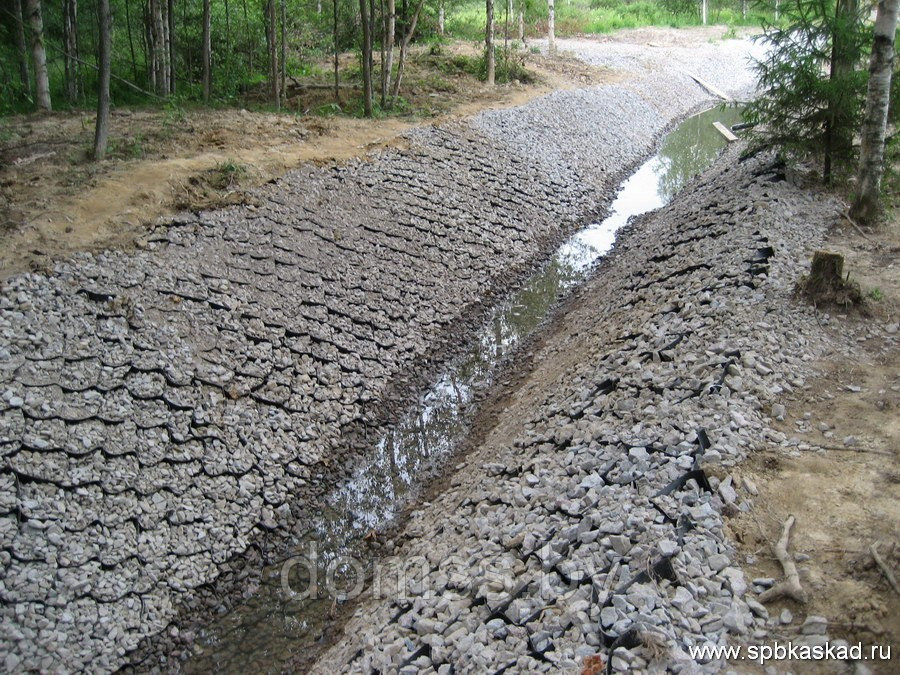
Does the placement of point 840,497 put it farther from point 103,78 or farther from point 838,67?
point 103,78

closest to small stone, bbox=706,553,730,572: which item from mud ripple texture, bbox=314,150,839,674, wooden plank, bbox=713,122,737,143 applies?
mud ripple texture, bbox=314,150,839,674

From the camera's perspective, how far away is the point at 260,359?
8.02 metres

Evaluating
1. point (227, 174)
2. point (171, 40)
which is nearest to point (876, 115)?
point (227, 174)

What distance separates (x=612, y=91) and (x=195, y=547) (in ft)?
69.5

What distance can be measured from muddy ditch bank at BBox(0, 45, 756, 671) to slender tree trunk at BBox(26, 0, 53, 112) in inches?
242

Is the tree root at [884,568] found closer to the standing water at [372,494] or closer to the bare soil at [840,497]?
the bare soil at [840,497]

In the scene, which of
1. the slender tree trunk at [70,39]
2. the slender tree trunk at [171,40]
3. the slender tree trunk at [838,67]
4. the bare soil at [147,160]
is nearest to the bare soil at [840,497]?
the slender tree trunk at [838,67]

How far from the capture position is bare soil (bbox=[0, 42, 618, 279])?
28.0ft

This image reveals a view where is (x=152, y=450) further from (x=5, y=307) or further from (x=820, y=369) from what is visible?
(x=820, y=369)

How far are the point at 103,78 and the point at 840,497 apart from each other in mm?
10464

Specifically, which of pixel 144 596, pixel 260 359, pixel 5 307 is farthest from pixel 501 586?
pixel 5 307

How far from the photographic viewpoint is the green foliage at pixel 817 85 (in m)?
10.7

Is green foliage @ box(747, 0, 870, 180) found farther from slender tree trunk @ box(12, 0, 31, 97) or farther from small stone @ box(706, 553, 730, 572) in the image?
slender tree trunk @ box(12, 0, 31, 97)

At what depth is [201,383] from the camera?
739cm
